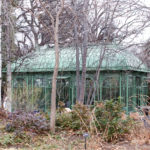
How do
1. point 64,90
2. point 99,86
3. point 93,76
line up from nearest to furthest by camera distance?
point 93,76, point 99,86, point 64,90

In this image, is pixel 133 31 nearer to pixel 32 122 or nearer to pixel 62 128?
pixel 62 128

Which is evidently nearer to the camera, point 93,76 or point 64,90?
point 93,76

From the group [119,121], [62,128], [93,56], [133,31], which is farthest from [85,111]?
[93,56]

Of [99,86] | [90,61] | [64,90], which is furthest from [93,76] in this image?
[64,90]

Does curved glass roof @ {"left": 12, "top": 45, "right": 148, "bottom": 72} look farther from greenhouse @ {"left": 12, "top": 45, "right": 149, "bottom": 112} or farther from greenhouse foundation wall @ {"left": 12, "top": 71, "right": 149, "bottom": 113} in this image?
greenhouse foundation wall @ {"left": 12, "top": 71, "right": 149, "bottom": 113}

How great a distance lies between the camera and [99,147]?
5.60m

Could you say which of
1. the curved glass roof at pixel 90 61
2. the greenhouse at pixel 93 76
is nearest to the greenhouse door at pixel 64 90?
the greenhouse at pixel 93 76

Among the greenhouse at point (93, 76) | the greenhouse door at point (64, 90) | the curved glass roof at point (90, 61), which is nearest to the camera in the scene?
the curved glass roof at point (90, 61)

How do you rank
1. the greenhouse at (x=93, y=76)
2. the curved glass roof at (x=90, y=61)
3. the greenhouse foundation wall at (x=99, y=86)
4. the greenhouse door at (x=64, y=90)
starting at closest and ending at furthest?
1. the curved glass roof at (x=90, y=61)
2. the greenhouse at (x=93, y=76)
3. the greenhouse foundation wall at (x=99, y=86)
4. the greenhouse door at (x=64, y=90)

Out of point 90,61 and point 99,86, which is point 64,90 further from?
point 90,61

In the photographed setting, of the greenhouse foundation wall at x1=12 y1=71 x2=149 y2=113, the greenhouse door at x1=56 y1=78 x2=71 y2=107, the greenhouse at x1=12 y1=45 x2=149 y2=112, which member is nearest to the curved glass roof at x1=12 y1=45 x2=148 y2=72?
the greenhouse at x1=12 y1=45 x2=149 y2=112

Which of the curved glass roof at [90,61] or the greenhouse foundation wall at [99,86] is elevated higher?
the curved glass roof at [90,61]

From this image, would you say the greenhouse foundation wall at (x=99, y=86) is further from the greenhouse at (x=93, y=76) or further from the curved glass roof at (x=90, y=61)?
the curved glass roof at (x=90, y=61)

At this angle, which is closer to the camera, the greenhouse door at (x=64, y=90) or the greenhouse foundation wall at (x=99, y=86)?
the greenhouse foundation wall at (x=99, y=86)
